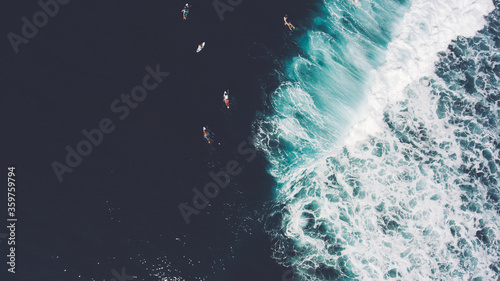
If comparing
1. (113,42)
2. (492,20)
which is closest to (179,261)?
(113,42)

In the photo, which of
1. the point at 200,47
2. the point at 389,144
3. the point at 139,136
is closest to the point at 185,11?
the point at 200,47

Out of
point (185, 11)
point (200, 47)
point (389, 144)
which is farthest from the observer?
point (185, 11)

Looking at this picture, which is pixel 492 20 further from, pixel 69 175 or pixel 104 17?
pixel 69 175

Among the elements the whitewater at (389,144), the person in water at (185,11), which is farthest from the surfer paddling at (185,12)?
the whitewater at (389,144)

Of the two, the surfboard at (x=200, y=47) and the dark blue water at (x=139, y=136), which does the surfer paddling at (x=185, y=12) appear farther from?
the surfboard at (x=200, y=47)

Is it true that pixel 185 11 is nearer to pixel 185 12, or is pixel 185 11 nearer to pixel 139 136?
pixel 185 12

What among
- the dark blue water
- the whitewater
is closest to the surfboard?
the dark blue water

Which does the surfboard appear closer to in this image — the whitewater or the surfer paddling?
the surfer paddling
